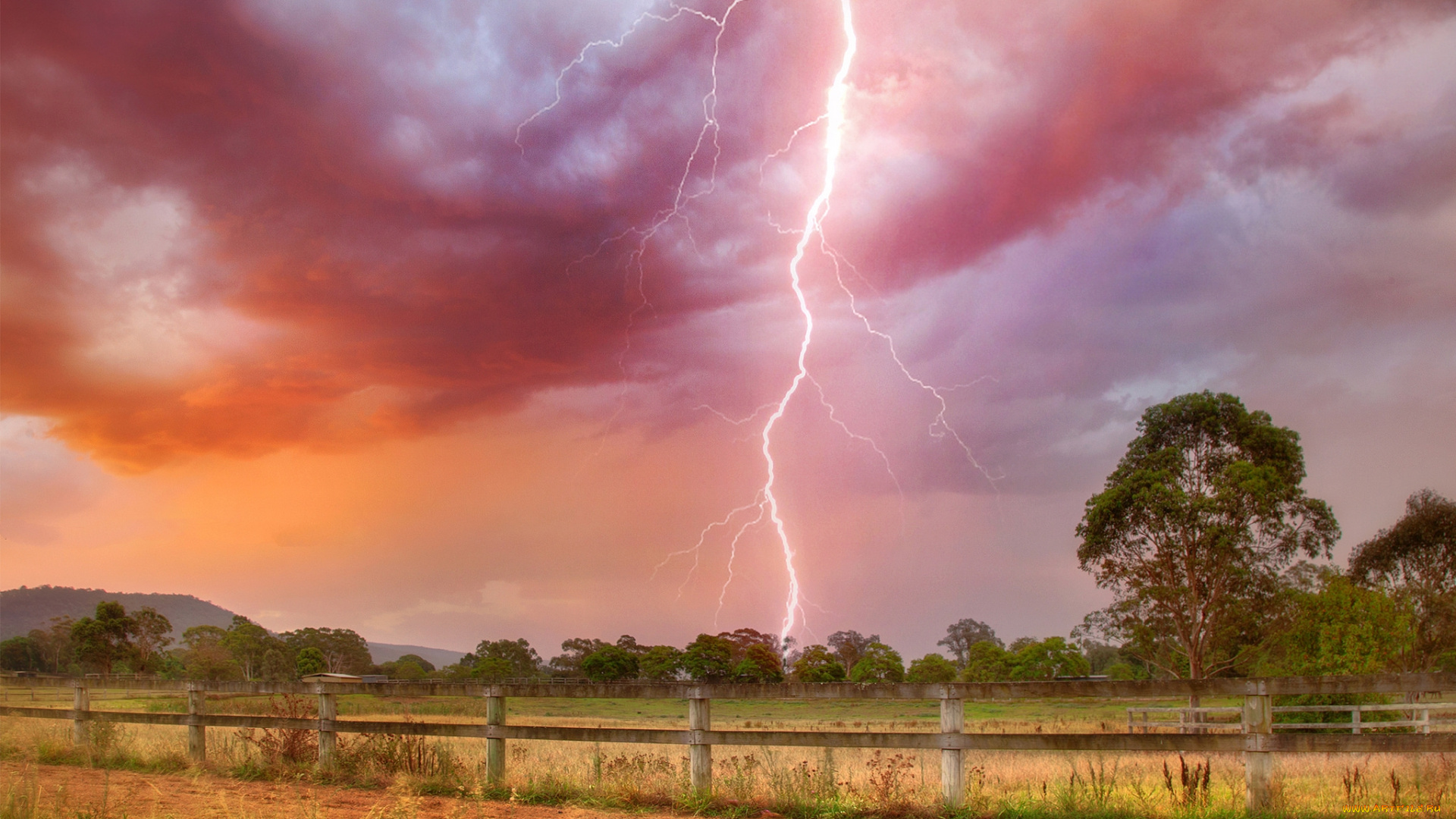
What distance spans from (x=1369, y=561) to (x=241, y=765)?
5210 cm

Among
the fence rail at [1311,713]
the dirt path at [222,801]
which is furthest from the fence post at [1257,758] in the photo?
the fence rail at [1311,713]

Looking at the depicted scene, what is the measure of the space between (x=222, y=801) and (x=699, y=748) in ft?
12.7

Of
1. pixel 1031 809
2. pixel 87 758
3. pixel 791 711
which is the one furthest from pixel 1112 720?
pixel 87 758

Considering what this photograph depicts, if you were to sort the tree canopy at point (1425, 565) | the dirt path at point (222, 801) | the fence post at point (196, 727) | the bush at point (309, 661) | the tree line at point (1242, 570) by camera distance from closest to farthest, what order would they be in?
1. the dirt path at point (222, 801)
2. the fence post at point (196, 727)
3. the tree line at point (1242, 570)
4. the tree canopy at point (1425, 565)
5. the bush at point (309, 661)

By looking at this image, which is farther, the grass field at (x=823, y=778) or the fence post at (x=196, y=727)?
the fence post at (x=196, y=727)

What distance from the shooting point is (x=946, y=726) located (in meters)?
7.76

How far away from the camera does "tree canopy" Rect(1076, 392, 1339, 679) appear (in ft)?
107

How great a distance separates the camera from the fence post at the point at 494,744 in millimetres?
9188

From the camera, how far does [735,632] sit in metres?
89.2

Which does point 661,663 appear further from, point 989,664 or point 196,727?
point 196,727

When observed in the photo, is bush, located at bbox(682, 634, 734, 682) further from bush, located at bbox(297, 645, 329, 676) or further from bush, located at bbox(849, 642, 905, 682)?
bush, located at bbox(297, 645, 329, 676)

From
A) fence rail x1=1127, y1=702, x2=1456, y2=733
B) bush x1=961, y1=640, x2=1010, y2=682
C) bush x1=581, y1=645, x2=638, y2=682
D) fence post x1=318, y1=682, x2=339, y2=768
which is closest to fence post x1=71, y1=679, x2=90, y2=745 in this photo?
fence post x1=318, y1=682, x2=339, y2=768

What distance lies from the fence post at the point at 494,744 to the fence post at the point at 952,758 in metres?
4.32

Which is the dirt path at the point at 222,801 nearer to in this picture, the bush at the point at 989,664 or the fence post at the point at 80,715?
the fence post at the point at 80,715
